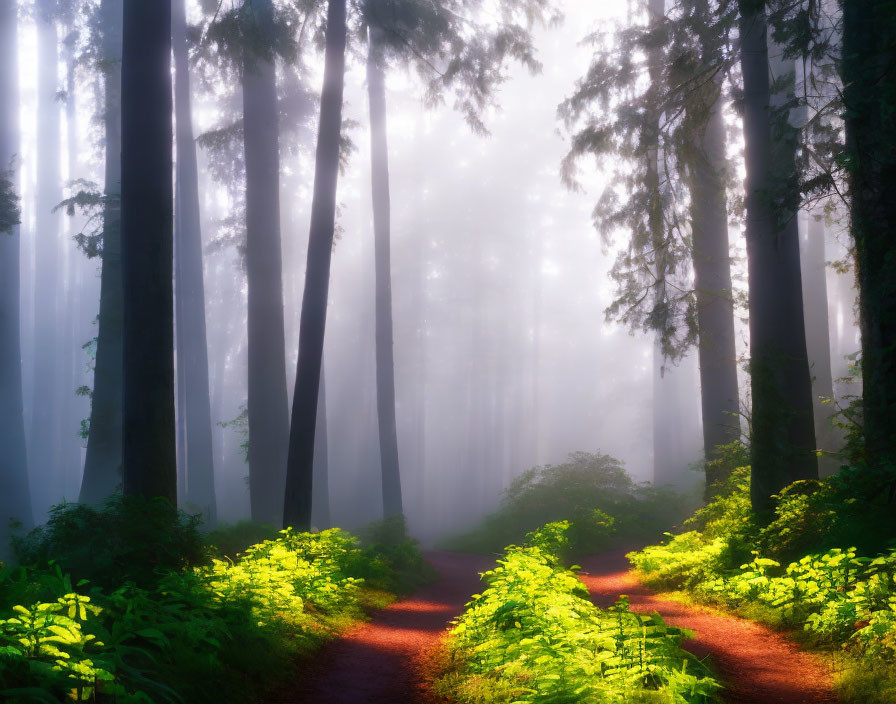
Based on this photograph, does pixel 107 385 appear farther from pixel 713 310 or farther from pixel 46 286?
pixel 46 286

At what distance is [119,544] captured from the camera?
20.3 ft

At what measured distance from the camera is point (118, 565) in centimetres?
604

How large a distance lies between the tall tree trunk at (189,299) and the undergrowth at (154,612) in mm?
14273

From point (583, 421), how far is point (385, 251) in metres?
41.4

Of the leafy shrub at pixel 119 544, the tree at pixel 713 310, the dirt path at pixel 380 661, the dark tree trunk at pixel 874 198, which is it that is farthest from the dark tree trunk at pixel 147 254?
the tree at pixel 713 310

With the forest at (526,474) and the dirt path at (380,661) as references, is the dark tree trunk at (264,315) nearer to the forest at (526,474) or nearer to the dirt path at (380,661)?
the forest at (526,474)

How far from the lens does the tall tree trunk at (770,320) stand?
29.3 ft

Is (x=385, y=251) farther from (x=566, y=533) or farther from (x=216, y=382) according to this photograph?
(x=216, y=382)

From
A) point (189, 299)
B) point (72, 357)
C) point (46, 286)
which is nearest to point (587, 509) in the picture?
point (189, 299)

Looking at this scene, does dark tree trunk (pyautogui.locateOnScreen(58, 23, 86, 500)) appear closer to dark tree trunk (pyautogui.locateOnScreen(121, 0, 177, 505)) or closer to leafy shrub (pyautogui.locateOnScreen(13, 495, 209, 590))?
dark tree trunk (pyautogui.locateOnScreen(121, 0, 177, 505))

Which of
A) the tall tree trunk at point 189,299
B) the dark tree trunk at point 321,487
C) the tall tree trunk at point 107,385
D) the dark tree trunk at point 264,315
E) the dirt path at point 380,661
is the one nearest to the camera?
the dirt path at point 380,661

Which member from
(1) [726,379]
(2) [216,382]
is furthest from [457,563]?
(2) [216,382]

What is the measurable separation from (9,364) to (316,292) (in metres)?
12.7

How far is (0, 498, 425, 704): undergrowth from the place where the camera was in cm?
319
